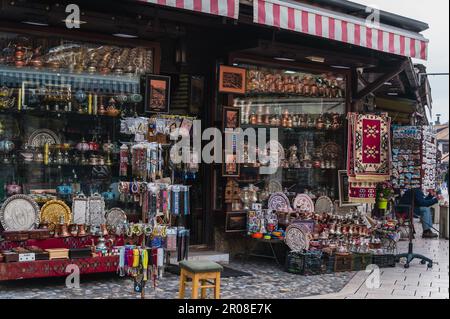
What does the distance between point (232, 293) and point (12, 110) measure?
3.63 metres

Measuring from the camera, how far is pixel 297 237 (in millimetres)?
8797

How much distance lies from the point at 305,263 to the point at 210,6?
3.74 meters

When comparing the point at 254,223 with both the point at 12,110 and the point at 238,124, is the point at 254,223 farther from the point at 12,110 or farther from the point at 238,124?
the point at 12,110

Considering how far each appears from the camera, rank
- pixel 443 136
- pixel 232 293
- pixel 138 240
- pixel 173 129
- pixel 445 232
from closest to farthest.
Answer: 1. pixel 232 293
2. pixel 138 240
3. pixel 173 129
4. pixel 445 232
5. pixel 443 136

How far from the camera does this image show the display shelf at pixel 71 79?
767cm

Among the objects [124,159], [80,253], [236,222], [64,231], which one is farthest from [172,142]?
[80,253]

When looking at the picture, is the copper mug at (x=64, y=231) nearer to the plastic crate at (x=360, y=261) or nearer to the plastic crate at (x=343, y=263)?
the plastic crate at (x=343, y=263)

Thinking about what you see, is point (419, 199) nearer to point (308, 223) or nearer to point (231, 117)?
point (308, 223)

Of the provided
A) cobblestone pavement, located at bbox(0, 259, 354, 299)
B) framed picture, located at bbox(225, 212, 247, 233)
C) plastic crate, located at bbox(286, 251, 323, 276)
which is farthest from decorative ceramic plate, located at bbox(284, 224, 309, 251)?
framed picture, located at bbox(225, 212, 247, 233)

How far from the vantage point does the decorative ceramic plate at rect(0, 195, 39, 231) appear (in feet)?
23.7

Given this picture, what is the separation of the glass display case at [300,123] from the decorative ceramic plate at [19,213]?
346 cm

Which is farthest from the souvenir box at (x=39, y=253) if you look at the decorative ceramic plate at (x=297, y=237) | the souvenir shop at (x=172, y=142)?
the decorative ceramic plate at (x=297, y=237)

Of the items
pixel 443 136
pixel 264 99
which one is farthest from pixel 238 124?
pixel 443 136
